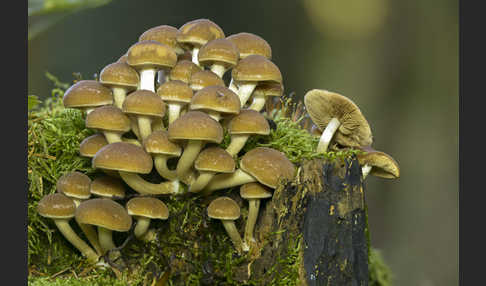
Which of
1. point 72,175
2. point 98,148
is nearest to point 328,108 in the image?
point 98,148

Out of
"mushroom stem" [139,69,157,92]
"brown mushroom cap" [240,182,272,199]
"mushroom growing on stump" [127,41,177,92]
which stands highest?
"mushroom growing on stump" [127,41,177,92]

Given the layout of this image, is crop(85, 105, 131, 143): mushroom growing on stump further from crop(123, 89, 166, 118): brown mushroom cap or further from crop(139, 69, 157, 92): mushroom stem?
crop(139, 69, 157, 92): mushroom stem

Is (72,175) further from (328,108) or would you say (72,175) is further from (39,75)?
(39,75)

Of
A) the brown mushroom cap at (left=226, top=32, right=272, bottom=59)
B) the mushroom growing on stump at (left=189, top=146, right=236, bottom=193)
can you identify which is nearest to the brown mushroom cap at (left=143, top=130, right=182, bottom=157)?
the mushroom growing on stump at (left=189, top=146, right=236, bottom=193)

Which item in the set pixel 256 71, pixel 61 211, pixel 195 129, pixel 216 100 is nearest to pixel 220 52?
pixel 256 71

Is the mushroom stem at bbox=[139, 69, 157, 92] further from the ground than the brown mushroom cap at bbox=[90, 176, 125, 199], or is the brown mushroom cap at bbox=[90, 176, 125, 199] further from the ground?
the mushroom stem at bbox=[139, 69, 157, 92]

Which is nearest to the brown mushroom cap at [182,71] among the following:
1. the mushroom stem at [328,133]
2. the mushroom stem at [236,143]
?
the mushroom stem at [236,143]

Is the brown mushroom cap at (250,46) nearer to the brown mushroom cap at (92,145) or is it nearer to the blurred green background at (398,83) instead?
the brown mushroom cap at (92,145)
